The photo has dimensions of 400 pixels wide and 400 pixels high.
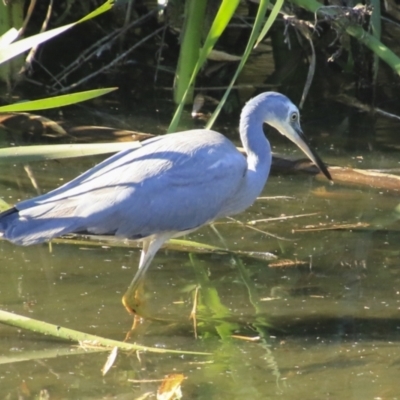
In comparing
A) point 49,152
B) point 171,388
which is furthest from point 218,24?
point 171,388

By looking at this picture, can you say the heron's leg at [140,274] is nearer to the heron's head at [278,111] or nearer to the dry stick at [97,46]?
the heron's head at [278,111]

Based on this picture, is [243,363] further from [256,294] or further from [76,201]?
[76,201]

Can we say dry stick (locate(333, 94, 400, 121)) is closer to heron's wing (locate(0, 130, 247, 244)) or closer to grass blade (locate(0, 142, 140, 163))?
heron's wing (locate(0, 130, 247, 244))

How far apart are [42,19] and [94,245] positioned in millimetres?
5249

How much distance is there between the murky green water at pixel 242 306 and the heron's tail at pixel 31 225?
0.38m

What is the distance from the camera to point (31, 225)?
14.6 ft

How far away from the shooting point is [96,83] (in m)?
9.00

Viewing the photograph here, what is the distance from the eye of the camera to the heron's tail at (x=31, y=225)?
14.4 ft

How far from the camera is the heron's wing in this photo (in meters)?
4.53

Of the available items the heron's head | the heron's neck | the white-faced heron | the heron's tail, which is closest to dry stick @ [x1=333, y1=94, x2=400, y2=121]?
the heron's head

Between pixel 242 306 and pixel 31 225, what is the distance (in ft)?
3.77

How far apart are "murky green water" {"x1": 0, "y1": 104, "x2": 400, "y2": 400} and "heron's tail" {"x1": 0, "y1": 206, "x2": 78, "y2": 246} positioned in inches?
15.0

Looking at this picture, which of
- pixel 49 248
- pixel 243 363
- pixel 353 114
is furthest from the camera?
pixel 353 114

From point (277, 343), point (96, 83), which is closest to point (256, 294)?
point (277, 343)
